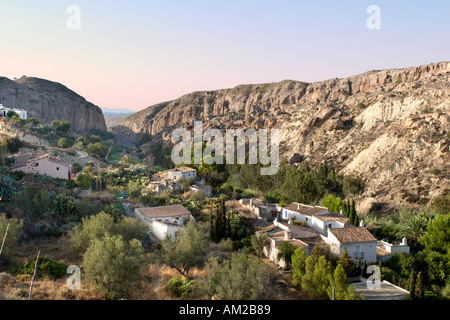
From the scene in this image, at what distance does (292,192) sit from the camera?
38.9m

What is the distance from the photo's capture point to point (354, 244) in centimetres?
2081

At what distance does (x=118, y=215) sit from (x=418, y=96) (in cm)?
4724

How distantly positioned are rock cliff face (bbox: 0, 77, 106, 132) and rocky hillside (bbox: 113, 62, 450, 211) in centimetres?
2077

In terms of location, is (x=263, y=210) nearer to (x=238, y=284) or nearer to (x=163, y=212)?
(x=163, y=212)

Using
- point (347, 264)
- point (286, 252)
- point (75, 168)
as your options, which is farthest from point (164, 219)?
point (75, 168)

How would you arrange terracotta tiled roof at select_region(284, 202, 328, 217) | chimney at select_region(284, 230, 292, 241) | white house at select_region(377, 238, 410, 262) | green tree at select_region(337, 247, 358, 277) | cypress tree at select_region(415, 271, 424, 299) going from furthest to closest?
terracotta tiled roof at select_region(284, 202, 328, 217) → chimney at select_region(284, 230, 292, 241) → white house at select_region(377, 238, 410, 262) → green tree at select_region(337, 247, 358, 277) → cypress tree at select_region(415, 271, 424, 299)

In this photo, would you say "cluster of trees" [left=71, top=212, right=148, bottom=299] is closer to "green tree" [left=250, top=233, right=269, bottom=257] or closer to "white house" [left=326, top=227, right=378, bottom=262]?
"green tree" [left=250, top=233, right=269, bottom=257]

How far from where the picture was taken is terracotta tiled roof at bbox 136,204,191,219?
24422mm

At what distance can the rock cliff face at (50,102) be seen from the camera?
78.8 m

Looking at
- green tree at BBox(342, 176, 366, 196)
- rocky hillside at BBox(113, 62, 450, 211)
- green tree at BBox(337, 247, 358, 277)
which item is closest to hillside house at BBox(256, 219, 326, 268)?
green tree at BBox(337, 247, 358, 277)

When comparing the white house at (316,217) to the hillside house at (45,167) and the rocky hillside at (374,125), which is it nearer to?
the rocky hillside at (374,125)

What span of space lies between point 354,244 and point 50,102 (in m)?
85.8
